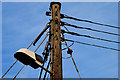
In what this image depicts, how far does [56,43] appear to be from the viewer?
7.89 meters

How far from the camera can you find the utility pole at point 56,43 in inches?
285

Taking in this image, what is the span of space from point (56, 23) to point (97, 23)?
2960 millimetres

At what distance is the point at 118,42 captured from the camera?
34.5ft

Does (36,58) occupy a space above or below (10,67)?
above

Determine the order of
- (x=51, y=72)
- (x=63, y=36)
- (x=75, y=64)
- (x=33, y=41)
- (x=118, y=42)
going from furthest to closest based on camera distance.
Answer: (x=118, y=42)
(x=33, y=41)
(x=63, y=36)
(x=75, y=64)
(x=51, y=72)

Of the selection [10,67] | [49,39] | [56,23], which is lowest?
[10,67]

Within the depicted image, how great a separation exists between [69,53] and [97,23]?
9.69ft

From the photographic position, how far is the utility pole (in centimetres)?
725

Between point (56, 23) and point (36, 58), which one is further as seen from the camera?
point (56, 23)

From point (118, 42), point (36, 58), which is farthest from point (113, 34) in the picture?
point (36, 58)

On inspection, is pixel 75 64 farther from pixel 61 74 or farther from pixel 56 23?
pixel 56 23

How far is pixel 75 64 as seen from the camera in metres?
8.15

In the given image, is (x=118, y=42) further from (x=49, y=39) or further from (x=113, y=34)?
(x=49, y=39)

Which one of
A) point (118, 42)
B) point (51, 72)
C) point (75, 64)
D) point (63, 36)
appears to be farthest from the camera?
point (118, 42)
